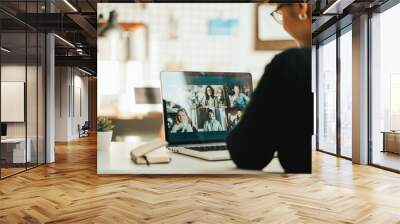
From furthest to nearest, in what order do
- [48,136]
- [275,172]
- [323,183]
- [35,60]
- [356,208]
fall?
1. [48,136]
2. [35,60]
3. [275,172]
4. [323,183]
5. [356,208]

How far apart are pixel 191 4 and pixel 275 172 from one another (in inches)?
115

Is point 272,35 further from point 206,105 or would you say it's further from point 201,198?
point 201,198

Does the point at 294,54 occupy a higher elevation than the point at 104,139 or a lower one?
higher

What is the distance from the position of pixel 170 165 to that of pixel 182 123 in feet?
2.24

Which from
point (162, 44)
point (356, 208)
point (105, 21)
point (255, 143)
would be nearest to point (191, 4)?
point (162, 44)

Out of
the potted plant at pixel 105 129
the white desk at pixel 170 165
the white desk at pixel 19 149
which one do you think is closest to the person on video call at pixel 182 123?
the white desk at pixel 170 165

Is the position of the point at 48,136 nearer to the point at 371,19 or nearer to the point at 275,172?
the point at 275,172

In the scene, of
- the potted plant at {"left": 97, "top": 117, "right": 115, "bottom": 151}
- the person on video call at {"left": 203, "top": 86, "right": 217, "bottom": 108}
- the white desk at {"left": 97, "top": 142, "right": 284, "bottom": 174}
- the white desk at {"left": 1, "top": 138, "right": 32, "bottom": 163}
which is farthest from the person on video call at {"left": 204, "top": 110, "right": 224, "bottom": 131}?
the white desk at {"left": 1, "top": 138, "right": 32, "bottom": 163}

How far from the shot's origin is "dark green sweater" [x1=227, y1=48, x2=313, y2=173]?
5859 mm

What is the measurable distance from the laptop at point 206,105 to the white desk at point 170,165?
0.10 meters

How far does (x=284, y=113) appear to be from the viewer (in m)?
5.87

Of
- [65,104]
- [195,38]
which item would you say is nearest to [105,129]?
[195,38]

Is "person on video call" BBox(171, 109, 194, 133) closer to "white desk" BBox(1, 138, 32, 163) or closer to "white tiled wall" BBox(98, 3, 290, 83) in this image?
"white tiled wall" BBox(98, 3, 290, 83)

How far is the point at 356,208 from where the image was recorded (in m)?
4.04
